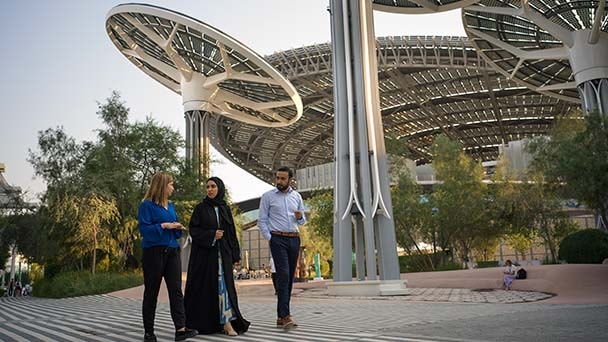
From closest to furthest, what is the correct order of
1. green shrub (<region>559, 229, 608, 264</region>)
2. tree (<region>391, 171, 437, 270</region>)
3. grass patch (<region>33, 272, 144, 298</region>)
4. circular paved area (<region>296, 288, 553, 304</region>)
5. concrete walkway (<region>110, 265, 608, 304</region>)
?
circular paved area (<region>296, 288, 553, 304</region>) → concrete walkway (<region>110, 265, 608, 304</region>) → grass patch (<region>33, 272, 144, 298</region>) → green shrub (<region>559, 229, 608, 264</region>) → tree (<region>391, 171, 437, 270</region>)

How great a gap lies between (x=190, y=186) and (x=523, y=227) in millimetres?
18048

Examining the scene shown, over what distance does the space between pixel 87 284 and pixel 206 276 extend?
1510 cm

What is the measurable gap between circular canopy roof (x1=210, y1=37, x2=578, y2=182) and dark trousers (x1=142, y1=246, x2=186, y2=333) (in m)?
27.4

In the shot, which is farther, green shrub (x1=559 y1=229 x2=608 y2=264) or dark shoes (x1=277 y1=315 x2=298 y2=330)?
green shrub (x1=559 y1=229 x2=608 y2=264)

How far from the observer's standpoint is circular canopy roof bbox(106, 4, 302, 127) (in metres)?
A: 28.3

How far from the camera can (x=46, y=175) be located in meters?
22.0

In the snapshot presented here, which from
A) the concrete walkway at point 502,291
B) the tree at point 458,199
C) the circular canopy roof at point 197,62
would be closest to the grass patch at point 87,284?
the concrete walkway at point 502,291

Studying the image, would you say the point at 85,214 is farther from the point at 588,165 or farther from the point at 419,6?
the point at 419,6

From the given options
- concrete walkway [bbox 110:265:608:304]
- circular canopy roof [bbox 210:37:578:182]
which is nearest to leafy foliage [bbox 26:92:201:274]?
concrete walkway [bbox 110:265:608:304]

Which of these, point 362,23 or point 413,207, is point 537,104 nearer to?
point 413,207

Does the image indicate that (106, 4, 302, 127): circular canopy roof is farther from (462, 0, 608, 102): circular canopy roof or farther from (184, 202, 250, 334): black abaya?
(184, 202, 250, 334): black abaya

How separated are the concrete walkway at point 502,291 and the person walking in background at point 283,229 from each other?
6745mm

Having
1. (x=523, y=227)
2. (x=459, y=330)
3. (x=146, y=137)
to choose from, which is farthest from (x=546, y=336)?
(x=523, y=227)

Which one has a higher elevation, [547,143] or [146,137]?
[146,137]
